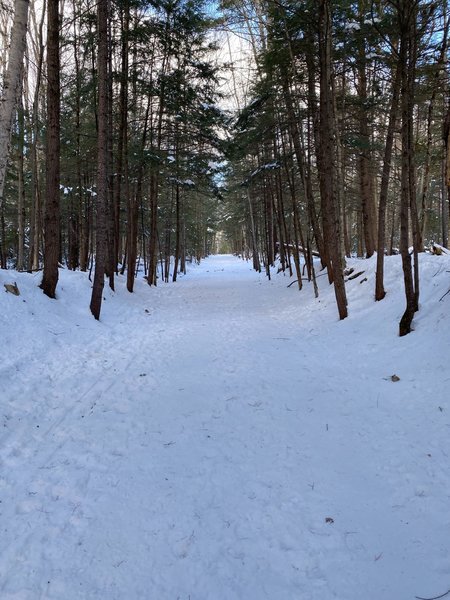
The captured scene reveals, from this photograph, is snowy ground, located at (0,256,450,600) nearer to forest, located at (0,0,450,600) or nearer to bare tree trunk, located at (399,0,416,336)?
forest, located at (0,0,450,600)

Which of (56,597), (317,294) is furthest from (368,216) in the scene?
(56,597)

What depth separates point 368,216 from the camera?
13609mm

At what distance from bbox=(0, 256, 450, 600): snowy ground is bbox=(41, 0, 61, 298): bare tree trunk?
1630mm

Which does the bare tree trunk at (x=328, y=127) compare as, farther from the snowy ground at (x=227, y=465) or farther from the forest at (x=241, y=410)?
the snowy ground at (x=227, y=465)

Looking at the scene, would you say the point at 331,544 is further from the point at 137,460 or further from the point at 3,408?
the point at 3,408

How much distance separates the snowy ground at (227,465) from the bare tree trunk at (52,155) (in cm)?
163

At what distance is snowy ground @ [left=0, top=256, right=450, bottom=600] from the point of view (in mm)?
2328

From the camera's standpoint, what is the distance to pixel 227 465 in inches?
138

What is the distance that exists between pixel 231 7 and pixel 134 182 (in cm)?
817

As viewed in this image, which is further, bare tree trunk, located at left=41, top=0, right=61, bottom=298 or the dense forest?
bare tree trunk, located at left=41, top=0, right=61, bottom=298

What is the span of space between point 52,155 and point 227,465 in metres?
8.10

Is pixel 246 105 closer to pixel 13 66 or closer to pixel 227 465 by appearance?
pixel 13 66

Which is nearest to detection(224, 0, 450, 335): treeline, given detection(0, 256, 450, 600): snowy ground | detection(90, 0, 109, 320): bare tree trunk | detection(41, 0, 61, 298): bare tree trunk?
detection(0, 256, 450, 600): snowy ground

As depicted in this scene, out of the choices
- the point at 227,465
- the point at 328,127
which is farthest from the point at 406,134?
the point at 227,465
